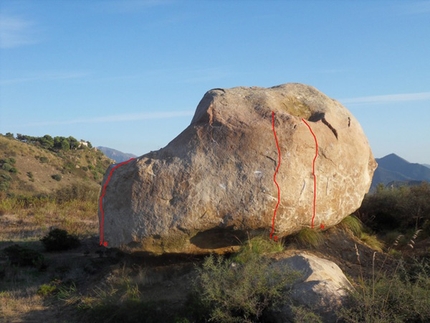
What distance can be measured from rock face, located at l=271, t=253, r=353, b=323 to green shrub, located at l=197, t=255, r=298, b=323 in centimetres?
13

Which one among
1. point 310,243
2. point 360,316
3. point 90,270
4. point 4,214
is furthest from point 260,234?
point 4,214

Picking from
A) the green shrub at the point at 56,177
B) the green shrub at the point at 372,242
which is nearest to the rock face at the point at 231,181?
the green shrub at the point at 372,242

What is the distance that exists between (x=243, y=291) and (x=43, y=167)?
1130 inches

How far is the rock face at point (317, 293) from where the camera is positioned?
534 centimetres

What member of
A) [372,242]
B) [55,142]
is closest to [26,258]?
[372,242]

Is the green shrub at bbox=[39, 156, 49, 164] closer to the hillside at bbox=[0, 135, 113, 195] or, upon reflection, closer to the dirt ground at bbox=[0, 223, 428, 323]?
the hillside at bbox=[0, 135, 113, 195]

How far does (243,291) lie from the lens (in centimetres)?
545

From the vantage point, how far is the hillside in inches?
1115

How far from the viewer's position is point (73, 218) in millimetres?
13289

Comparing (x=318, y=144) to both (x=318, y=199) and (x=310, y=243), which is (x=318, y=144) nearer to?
(x=318, y=199)

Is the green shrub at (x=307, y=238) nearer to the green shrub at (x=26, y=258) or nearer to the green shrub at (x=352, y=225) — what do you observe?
the green shrub at (x=352, y=225)

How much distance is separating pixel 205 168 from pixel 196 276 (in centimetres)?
145

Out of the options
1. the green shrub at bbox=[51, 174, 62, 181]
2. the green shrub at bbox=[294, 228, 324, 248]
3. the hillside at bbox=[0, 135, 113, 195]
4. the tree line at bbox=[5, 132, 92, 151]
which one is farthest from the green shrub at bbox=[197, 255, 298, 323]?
the tree line at bbox=[5, 132, 92, 151]

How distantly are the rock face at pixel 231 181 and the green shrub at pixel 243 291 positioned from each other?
105 centimetres
